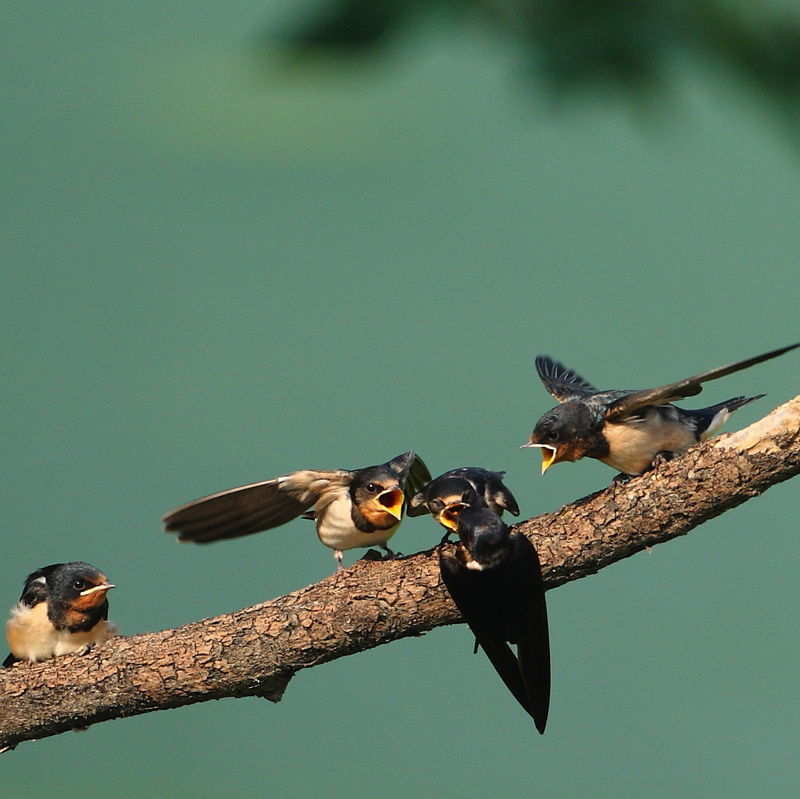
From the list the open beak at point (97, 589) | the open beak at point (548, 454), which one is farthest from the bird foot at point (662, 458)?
the open beak at point (97, 589)

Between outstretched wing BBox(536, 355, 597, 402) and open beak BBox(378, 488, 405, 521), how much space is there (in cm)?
39

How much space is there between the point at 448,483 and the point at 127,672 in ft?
1.46

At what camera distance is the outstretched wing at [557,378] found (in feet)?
5.53

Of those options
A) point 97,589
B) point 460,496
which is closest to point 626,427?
point 460,496

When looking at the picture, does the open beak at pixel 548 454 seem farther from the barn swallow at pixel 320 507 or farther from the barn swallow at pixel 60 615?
the barn swallow at pixel 60 615

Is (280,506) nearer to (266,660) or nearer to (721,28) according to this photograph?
(266,660)

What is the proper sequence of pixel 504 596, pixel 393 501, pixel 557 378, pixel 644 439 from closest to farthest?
pixel 504 596 → pixel 644 439 → pixel 393 501 → pixel 557 378

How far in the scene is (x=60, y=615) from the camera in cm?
141

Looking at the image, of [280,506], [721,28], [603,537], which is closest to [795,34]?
[721,28]

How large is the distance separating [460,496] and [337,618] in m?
0.21

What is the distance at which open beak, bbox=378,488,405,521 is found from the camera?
1.35 meters

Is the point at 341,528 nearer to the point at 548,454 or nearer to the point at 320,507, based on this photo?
the point at 320,507

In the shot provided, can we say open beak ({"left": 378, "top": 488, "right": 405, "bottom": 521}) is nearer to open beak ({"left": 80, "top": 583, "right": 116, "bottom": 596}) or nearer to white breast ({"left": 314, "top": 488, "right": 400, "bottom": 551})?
white breast ({"left": 314, "top": 488, "right": 400, "bottom": 551})

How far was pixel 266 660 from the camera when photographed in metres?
1.24
